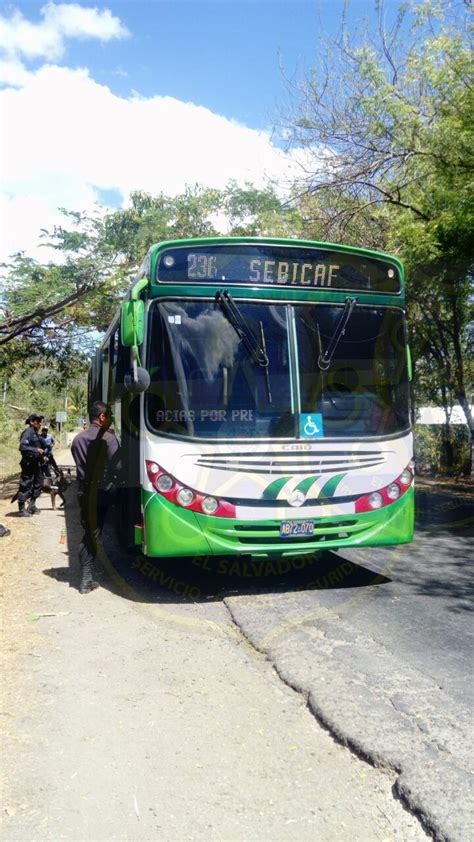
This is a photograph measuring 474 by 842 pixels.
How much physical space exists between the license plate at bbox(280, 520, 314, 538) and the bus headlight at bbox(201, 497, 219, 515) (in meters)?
0.65

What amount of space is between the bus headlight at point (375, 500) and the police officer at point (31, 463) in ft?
24.8

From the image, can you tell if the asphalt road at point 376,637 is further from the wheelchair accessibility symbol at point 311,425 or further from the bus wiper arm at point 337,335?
the bus wiper arm at point 337,335

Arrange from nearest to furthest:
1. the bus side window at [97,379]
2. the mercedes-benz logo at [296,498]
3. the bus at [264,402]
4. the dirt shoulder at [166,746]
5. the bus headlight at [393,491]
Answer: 1. the dirt shoulder at [166,746]
2. the bus at [264,402]
3. the mercedes-benz logo at [296,498]
4. the bus headlight at [393,491]
5. the bus side window at [97,379]

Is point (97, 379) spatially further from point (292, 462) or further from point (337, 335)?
point (292, 462)

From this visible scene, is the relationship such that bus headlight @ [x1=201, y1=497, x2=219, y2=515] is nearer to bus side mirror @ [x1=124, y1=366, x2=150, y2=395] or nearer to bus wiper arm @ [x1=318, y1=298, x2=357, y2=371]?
bus side mirror @ [x1=124, y1=366, x2=150, y2=395]

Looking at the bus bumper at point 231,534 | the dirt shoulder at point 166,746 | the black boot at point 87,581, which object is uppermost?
the bus bumper at point 231,534

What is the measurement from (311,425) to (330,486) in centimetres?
61

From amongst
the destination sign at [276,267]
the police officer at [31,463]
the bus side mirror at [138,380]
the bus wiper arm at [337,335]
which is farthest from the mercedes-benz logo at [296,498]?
the police officer at [31,463]

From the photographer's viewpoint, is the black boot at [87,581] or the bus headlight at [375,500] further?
the black boot at [87,581]

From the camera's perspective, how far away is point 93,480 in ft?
24.4

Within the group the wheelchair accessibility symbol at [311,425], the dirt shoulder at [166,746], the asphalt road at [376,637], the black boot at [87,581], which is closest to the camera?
the dirt shoulder at [166,746]

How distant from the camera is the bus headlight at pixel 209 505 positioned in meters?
6.43

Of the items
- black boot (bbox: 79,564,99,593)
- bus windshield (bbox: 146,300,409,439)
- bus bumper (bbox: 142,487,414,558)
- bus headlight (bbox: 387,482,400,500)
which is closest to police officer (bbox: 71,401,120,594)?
black boot (bbox: 79,564,99,593)

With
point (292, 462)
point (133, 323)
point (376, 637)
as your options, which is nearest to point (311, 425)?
point (292, 462)
